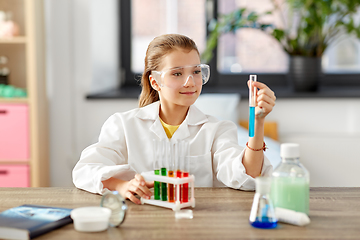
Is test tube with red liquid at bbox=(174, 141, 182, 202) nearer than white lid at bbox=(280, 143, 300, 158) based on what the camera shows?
No

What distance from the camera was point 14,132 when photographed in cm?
284

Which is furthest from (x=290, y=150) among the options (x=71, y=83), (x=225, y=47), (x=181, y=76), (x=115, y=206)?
(x=225, y=47)

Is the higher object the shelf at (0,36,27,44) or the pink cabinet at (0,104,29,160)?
the shelf at (0,36,27,44)

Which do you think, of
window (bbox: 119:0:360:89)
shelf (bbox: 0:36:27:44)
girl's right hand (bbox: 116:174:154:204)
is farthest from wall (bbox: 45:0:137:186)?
girl's right hand (bbox: 116:174:154:204)

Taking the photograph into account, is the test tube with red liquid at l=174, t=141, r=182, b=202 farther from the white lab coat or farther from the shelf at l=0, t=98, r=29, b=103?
the shelf at l=0, t=98, r=29, b=103

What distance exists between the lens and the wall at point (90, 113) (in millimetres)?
2990

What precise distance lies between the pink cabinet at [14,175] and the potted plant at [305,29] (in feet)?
4.47

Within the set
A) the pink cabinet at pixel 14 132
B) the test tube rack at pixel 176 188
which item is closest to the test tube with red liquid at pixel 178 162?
the test tube rack at pixel 176 188

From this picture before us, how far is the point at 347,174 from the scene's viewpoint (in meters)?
2.99

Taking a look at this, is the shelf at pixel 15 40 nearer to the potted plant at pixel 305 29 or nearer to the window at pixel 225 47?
the window at pixel 225 47

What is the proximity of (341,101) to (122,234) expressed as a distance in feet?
7.91

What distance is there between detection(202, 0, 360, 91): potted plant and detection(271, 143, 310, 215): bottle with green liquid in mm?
2072

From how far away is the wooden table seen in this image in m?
0.94

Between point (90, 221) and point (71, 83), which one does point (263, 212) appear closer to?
point (90, 221)
